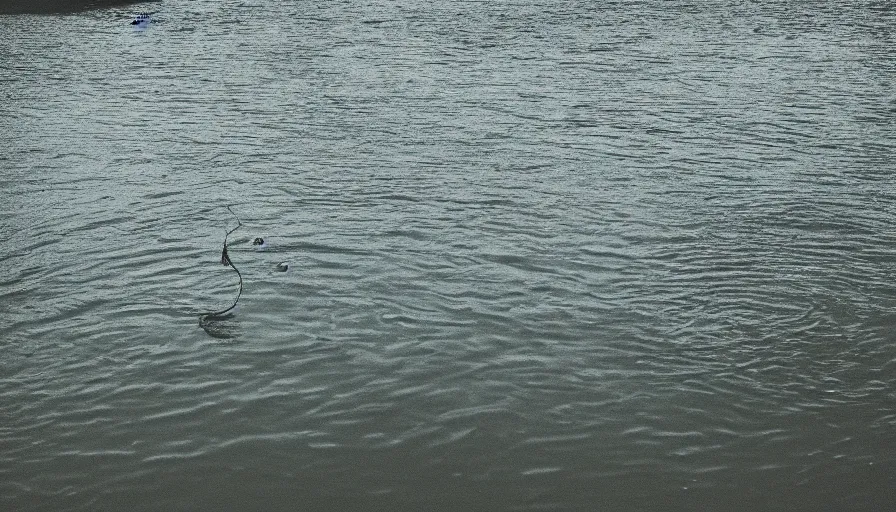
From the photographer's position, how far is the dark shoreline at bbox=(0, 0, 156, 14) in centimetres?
3788

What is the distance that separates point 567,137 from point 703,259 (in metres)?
5.86

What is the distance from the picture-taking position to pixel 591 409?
852 cm

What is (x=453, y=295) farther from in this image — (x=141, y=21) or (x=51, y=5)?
(x=51, y=5)

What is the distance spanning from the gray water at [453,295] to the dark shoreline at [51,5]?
1804 cm

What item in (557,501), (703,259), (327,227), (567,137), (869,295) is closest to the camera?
(557,501)

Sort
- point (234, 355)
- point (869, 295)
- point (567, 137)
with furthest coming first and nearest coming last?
point (567, 137), point (869, 295), point (234, 355)

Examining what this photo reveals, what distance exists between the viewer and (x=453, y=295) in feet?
35.2

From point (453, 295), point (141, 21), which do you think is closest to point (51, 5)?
point (141, 21)

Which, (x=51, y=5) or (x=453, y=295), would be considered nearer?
(x=453, y=295)

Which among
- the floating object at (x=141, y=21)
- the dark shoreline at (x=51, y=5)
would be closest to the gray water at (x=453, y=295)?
the floating object at (x=141, y=21)

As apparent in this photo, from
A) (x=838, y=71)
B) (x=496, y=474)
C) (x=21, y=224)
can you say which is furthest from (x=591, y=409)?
(x=838, y=71)

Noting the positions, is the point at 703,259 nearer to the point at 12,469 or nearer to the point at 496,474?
the point at 496,474

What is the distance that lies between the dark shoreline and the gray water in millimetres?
Result: 18037

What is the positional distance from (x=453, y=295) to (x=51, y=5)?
1294 inches
